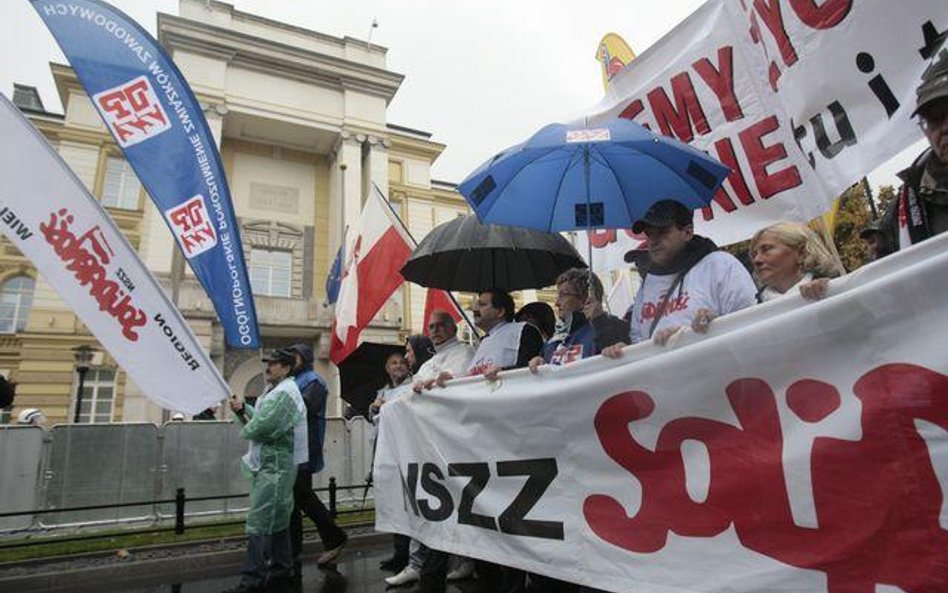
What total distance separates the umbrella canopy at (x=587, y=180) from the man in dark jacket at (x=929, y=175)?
1.10 meters

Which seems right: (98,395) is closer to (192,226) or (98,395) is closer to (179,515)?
(179,515)

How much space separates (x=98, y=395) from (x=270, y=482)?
19846 millimetres

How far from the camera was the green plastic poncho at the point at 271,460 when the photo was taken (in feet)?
14.6

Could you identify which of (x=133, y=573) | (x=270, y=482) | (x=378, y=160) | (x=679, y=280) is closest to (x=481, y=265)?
(x=270, y=482)

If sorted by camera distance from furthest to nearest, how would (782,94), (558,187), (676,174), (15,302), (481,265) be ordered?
(15,302) → (481,265) → (558,187) → (676,174) → (782,94)

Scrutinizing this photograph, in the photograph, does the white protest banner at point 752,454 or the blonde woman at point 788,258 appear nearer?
the white protest banner at point 752,454

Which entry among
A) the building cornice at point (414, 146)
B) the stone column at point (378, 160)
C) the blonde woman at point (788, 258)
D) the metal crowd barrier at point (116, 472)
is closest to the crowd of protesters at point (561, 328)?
the blonde woman at point (788, 258)

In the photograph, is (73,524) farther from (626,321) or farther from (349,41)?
(349,41)

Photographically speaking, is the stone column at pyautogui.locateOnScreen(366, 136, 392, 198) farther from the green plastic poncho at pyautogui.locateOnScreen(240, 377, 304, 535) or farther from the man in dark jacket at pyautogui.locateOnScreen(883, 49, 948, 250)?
the man in dark jacket at pyautogui.locateOnScreen(883, 49, 948, 250)

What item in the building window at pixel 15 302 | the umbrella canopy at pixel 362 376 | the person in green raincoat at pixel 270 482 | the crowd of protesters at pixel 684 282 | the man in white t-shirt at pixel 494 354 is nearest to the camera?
the crowd of protesters at pixel 684 282

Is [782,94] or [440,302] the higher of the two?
[782,94]

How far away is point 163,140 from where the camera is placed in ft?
15.6

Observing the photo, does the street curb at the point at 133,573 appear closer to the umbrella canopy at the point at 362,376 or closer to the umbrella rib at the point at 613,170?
the umbrella canopy at the point at 362,376

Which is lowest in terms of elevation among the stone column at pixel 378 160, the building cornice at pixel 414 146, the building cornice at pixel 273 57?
the stone column at pixel 378 160
